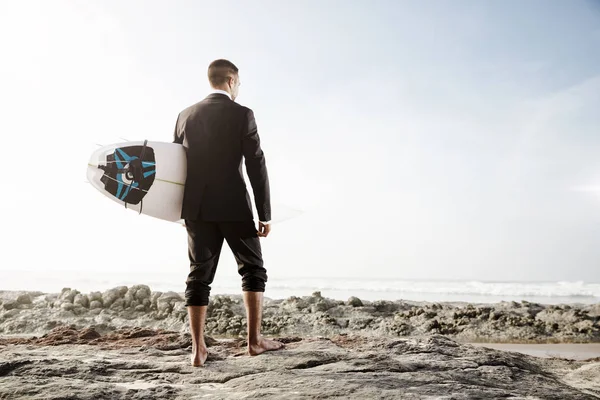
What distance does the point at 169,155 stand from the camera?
3.61 meters

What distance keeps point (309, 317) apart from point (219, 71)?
400 cm

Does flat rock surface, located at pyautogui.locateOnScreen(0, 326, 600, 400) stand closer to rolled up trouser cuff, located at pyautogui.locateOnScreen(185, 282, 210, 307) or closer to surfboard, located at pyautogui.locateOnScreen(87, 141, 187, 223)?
rolled up trouser cuff, located at pyautogui.locateOnScreen(185, 282, 210, 307)

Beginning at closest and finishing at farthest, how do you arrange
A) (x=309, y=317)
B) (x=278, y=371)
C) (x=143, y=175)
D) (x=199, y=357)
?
(x=278, y=371) < (x=199, y=357) < (x=143, y=175) < (x=309, y=317)

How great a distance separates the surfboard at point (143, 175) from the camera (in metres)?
3.61

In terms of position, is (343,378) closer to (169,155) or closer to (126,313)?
(169,155)

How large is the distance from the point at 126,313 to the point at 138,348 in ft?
12.4

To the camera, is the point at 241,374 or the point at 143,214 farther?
the point at 143,214

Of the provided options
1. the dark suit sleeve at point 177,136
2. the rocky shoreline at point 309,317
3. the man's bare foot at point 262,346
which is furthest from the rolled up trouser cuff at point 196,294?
the rocky shoreline at point 309,317

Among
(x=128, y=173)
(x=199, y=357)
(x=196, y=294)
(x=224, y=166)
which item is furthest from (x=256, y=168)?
(x=199, y=357)

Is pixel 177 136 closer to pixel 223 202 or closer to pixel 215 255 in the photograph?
pixel 223 202

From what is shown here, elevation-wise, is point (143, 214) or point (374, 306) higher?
point (143, 214)

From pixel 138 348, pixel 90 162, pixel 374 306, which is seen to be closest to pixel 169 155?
pixel 90 162

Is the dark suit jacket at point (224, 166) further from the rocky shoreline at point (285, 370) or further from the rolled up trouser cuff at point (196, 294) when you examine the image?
the rocky shoreline at point (285, 370)

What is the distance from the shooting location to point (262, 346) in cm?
316
